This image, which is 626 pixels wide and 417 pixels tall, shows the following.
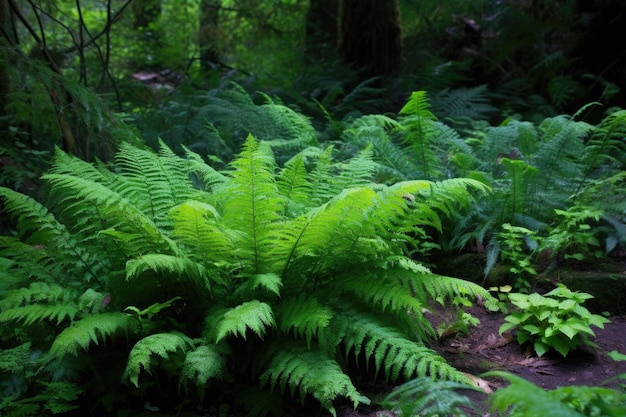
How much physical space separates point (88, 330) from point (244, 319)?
623mm

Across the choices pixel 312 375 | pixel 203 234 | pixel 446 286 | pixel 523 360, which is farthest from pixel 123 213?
pixel 523 360

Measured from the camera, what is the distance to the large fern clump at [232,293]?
215 cm

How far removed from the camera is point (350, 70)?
7.19 m

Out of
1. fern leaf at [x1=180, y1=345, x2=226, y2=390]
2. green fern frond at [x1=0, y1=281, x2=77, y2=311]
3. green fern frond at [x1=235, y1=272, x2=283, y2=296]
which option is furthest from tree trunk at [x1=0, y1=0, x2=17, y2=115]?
fern leaf at [x1=180, y1=345, x2=226, y2=390]

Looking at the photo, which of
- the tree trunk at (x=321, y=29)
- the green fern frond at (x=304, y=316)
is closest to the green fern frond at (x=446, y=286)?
the green fern frond at (x=304, y=316)

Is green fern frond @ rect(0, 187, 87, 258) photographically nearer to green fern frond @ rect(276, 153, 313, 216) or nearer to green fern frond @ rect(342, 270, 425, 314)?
green fern frond @ rect(276, 153, 313, 216)

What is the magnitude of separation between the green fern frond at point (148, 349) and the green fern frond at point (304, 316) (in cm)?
42

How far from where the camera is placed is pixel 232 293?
2537 millimetres

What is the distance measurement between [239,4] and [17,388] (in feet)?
27.5

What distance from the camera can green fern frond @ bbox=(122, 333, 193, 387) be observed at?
1.92 metres

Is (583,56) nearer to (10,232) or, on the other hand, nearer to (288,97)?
(288,97)

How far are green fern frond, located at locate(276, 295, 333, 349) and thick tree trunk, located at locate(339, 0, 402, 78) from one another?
18.0ft

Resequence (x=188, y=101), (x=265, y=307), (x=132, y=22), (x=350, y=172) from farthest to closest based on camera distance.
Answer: (x=132, y=22) → (x=188, y=101) → (x=350, y=172) → (x=265, y=307)

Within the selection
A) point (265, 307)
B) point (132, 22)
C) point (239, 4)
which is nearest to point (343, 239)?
point (265, 307)
